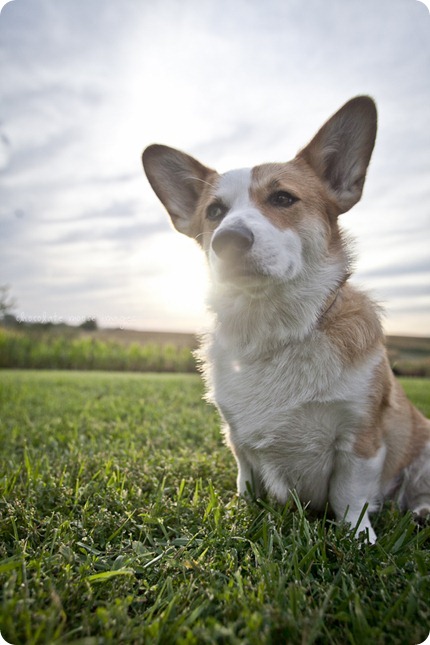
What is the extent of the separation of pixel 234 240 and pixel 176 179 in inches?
45.1

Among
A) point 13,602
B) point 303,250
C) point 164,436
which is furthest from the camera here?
point 164,436

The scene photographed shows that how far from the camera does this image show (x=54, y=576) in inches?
62.2

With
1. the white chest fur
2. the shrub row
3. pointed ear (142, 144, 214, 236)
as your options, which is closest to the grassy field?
the white chest fur

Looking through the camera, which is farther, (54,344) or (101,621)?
(54,344)

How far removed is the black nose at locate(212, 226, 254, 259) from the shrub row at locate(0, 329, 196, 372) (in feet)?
42.0

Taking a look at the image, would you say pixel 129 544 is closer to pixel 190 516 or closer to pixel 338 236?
pixel 190 516

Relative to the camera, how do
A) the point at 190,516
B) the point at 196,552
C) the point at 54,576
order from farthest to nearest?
the point at 190,516, the point at 196,552, the point at 54,576

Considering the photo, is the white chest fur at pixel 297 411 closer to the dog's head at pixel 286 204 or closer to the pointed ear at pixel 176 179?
the dog's head at pixel 286 204

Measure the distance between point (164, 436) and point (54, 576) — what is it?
2178mm

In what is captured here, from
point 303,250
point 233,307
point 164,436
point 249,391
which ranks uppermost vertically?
point 303,250

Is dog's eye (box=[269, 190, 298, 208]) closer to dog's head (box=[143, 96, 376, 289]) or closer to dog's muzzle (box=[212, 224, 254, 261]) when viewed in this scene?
dog's head (box=[143, 96, 376, 289])

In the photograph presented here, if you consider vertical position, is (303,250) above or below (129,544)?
above

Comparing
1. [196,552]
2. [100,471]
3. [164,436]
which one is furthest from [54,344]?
[196,552]

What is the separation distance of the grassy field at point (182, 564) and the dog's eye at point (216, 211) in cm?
148
